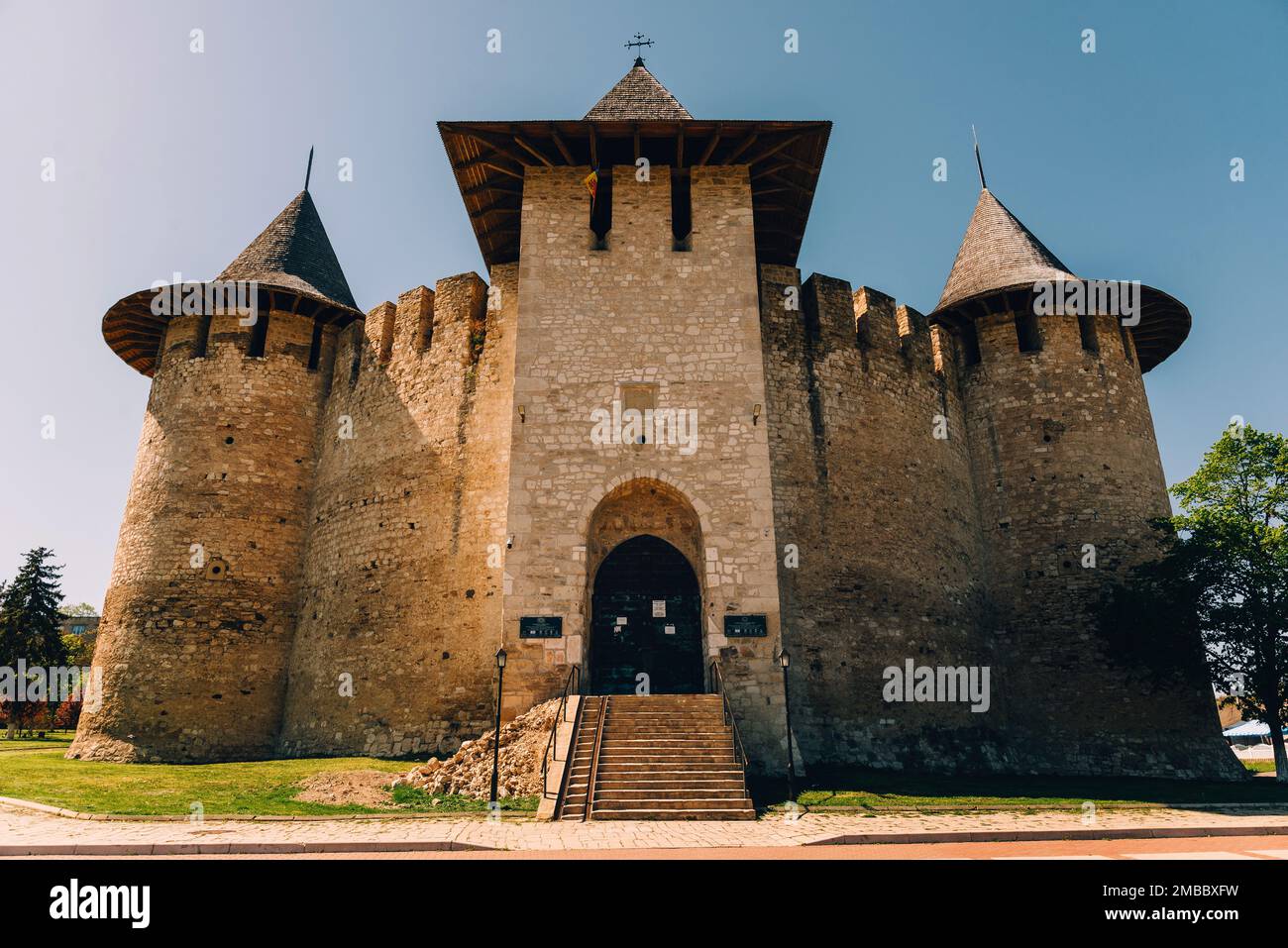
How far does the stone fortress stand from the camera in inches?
587

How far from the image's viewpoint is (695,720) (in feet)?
39.1

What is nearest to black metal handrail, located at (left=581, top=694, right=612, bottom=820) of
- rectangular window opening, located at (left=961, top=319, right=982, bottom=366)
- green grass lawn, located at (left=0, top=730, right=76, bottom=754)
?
rectangular window opening, located at (left=961, top=319, right=982, bottom=366)

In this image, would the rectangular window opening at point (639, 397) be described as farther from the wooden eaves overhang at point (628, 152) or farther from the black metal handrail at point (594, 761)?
the black metal handrail at point (594, 761)

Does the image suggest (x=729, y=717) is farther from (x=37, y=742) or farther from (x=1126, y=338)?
(x=37, y=742)

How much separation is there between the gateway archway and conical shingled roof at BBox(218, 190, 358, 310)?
36.5ft

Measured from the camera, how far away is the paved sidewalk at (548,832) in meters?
7.56

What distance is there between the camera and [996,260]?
20.8 m

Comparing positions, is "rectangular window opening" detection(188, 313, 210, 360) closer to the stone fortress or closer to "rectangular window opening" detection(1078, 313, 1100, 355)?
the stone fortress

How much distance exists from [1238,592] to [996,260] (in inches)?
392

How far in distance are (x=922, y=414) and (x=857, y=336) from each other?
2.55m

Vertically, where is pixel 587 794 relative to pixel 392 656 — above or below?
below

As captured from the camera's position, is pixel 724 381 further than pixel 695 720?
Yes

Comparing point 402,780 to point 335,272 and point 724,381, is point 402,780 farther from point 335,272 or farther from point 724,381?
point 335,272
